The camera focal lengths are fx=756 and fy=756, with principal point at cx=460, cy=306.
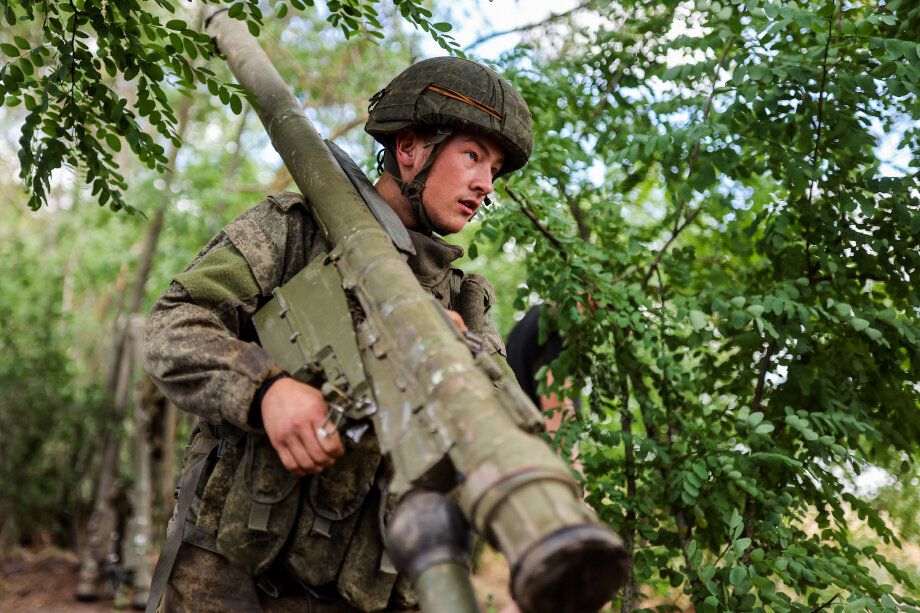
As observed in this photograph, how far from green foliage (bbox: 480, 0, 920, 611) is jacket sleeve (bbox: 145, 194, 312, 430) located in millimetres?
1301

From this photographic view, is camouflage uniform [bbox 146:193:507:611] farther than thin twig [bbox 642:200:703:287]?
No

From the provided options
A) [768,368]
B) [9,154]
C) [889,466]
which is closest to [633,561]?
[768,368]

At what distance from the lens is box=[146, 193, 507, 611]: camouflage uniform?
1927mm

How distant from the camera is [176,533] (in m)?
2.18

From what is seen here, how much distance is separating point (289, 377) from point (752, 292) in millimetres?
2279

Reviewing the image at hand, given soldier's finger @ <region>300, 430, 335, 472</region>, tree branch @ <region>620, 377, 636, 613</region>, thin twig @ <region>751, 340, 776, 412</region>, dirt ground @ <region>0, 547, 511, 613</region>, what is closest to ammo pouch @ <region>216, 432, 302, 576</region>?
soldier's finger @ <region>300, 430, 335, 472</region>

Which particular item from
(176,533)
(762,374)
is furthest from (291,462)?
(762,374)

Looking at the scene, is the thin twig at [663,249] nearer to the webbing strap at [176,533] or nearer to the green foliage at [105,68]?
the green foliage at [105,68]

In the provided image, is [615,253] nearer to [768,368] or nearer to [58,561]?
[768,368]

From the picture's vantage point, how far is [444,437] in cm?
152

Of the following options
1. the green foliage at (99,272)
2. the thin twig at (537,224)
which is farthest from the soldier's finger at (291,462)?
the green foliage at (99,272)

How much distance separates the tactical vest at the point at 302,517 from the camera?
202 centimetres

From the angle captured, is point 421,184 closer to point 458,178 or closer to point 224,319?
point 458,178

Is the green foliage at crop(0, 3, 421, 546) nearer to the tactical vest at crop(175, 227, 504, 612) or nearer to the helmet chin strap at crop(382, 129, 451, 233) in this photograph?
the helmet chin strap at crop(382, 129, 451, 233)
